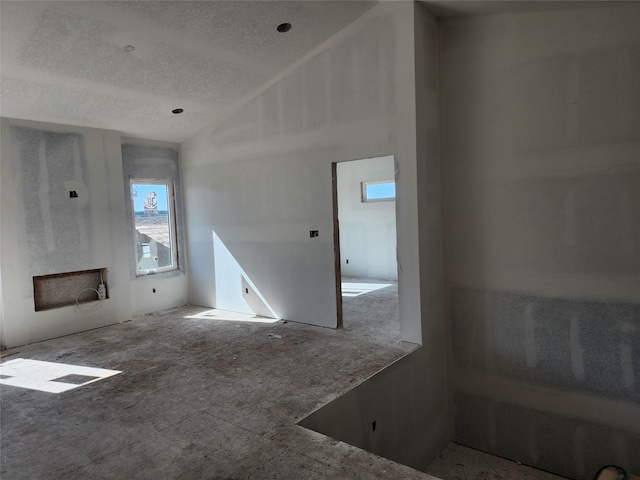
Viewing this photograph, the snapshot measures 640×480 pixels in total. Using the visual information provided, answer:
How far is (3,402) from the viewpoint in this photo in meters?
3.55

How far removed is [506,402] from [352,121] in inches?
137

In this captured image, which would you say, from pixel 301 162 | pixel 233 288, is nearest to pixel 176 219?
pixel 233 288

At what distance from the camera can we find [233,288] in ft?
20.9

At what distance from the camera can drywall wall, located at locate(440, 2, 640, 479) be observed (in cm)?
375

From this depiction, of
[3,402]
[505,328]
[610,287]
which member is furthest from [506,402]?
[3,402]

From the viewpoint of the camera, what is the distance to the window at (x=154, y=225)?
6.48m

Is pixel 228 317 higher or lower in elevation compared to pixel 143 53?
lower

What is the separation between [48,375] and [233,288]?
8.82 ft

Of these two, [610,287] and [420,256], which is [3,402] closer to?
[420,256]

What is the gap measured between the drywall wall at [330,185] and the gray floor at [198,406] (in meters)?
0.41

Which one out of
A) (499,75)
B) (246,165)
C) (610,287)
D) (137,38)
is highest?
(137,38)

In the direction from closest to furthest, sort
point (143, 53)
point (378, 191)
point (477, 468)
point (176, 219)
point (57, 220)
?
point (143, 53) → point (477, 468) → point (57, 220) → point (176, 219) → point (378, 191)

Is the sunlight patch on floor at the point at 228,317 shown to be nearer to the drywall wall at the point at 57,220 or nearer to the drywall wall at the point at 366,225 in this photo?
the drywall wall at the point at 57,220

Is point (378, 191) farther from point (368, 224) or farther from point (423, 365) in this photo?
point (423, 365)
